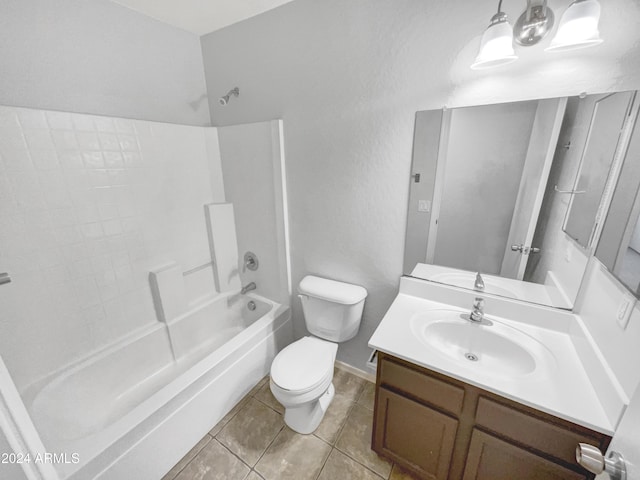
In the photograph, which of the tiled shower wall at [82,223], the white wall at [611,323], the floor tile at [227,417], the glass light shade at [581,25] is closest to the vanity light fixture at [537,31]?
the glass light shade at [581,25]

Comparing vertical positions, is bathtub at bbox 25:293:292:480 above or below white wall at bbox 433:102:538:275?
below

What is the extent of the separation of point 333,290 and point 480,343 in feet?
2.67

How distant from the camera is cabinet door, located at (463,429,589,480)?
0.86 meters

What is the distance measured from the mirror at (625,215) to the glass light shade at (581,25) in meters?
0.27

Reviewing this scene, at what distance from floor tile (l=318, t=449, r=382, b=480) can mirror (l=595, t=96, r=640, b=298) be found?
134 cm

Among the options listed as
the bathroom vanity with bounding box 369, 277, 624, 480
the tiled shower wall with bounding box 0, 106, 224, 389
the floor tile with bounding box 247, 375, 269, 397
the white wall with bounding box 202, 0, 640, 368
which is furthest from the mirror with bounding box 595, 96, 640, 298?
the tiled shower wall with bounding box 0, 106, 224, 389

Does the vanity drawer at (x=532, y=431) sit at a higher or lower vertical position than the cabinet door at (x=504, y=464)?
higher

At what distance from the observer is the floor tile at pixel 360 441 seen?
4.42 feet

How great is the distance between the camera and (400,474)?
4.27ft

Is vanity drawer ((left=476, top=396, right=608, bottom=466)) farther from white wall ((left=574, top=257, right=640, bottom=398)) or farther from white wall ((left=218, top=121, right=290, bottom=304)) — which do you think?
white wall ((left=218, top=121, right=290, bottom=304))

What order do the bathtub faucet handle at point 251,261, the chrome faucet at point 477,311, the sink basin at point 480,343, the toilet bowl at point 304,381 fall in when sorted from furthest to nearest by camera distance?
the bathtub faucet handle at point 251,261, the toilet bowl at point 304,381, the chrome faucet at point 477,311, the sink basin at point 480,343

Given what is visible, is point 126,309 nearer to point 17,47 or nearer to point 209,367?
point 209,367

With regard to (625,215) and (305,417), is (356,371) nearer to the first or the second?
(305,417)

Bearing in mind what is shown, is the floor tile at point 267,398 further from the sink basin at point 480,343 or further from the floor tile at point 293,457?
the sink basin at point 480,343
